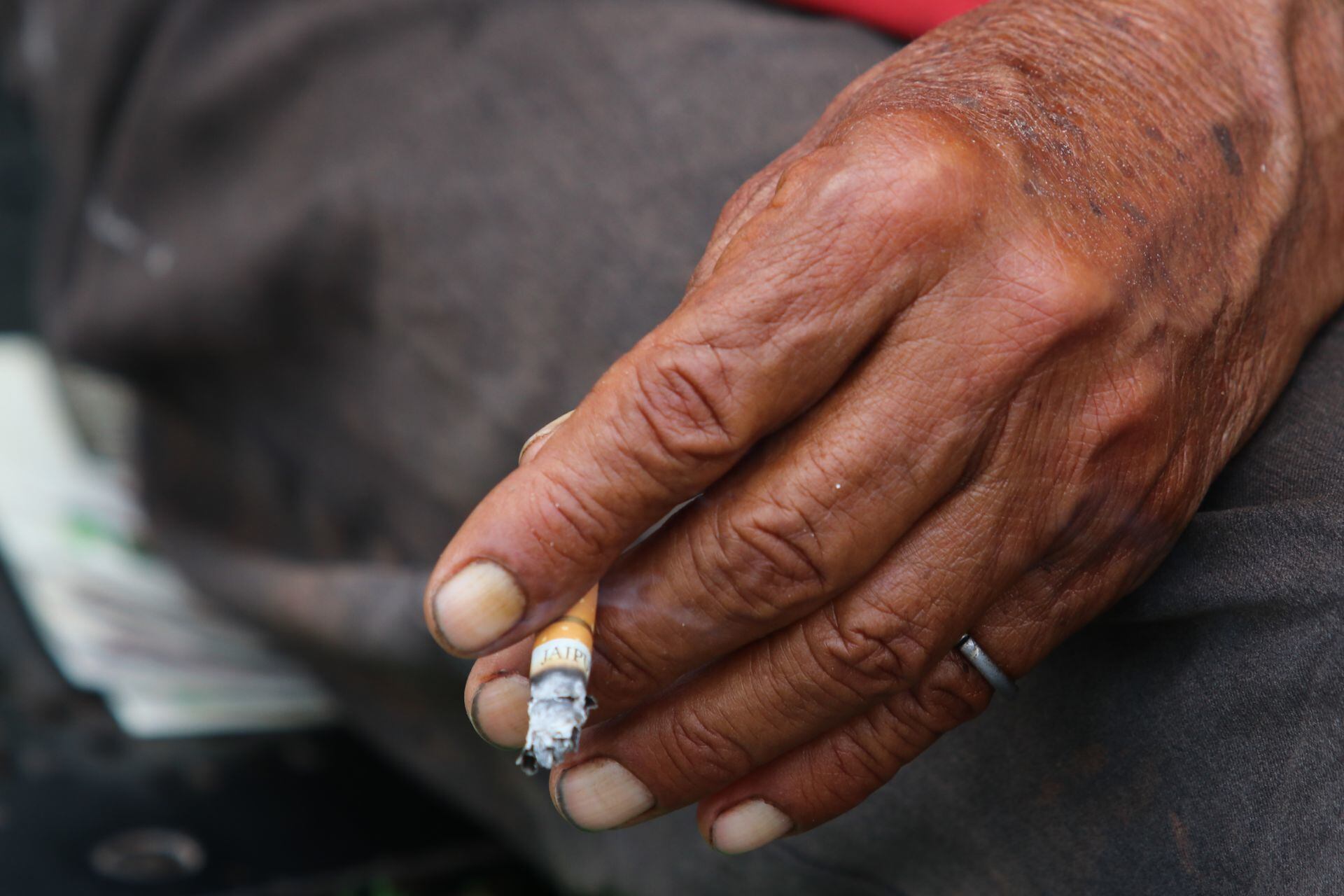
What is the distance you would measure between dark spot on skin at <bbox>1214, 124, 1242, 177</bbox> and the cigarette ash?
45cm

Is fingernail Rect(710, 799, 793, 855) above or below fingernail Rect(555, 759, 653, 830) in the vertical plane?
below

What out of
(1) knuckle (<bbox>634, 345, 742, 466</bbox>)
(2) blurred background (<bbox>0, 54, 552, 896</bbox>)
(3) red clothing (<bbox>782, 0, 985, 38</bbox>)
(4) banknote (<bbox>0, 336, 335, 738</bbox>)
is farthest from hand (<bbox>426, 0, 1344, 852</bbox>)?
(4) banknote (<bbox>0, 336, 335, 738</bbox>)

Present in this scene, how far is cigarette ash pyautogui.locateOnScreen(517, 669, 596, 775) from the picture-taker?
520 millimetres

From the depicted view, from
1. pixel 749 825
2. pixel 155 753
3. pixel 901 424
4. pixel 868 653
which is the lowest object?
pixel 155 753

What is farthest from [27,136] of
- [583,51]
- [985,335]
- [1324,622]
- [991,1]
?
[1324,622]

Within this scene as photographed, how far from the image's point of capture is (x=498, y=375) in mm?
944

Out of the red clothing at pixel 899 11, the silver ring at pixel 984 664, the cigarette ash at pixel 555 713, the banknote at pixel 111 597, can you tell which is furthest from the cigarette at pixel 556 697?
the banknote at pixel 111 597

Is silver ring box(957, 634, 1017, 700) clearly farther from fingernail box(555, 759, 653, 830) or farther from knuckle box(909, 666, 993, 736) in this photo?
fingernail box(555, 759, 653, 830)

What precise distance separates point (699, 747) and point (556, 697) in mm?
115

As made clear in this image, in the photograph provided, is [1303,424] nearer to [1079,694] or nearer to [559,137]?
[1079,694]

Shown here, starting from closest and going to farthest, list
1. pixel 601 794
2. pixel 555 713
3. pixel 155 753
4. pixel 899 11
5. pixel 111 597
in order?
pixel 555 713 → pixel 601 794 → pixel 899 11 → pixel 155 753 → pixel 111 597

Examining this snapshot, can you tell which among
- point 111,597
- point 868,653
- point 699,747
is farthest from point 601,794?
point 111,597

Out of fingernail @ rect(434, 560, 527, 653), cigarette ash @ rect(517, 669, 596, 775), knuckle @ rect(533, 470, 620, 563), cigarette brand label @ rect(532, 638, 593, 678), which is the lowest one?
cigarette ash @ rect(517, 669, 596, 775)

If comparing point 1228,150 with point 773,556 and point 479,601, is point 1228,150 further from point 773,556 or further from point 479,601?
point 479,601
